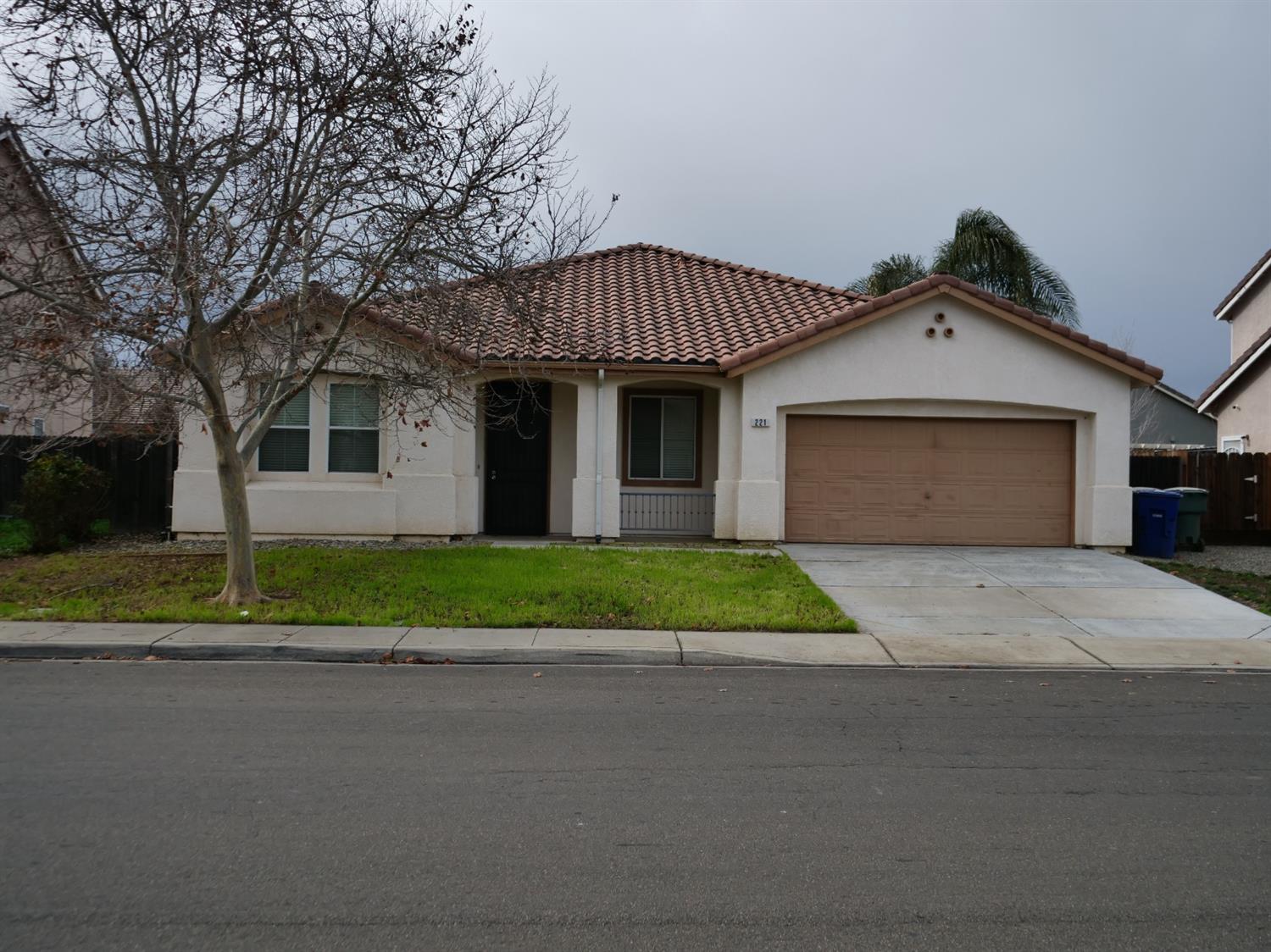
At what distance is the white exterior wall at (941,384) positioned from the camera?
1638 cm

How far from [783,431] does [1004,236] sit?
1240 centimetres

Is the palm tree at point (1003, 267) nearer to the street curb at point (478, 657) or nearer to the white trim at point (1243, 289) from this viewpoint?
the white trim at point (1243, 289)

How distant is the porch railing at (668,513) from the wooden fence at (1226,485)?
27.6ft

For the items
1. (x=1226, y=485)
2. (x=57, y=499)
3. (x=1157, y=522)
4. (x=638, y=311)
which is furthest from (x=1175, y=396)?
(x=57, y=499)

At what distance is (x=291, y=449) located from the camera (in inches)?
640

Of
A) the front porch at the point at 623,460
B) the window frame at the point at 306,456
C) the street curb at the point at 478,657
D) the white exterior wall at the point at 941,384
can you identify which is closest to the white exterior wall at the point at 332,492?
the window frame at the point at 306,456

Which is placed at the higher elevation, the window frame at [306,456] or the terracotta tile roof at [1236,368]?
the terracotta tile roof at [1236,368]

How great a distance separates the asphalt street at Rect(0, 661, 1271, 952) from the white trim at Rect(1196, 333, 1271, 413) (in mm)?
18705

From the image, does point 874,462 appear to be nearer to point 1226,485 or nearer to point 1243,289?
point 1226,485

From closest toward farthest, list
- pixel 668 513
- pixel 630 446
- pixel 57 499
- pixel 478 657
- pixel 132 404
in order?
pixel 478 657 < pixel 132 404 < pixel 57 499 < pixel 668 513 < pixel 630 446

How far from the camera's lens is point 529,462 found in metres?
17.7

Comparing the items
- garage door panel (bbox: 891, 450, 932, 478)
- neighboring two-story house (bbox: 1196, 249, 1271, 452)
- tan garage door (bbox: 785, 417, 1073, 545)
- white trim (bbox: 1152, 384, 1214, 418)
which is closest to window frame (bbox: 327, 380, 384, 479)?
tan garage door (bbox: 785, 417, 1073, 545)

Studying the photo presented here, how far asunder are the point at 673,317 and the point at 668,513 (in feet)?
12.5

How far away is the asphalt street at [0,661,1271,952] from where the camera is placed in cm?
392
